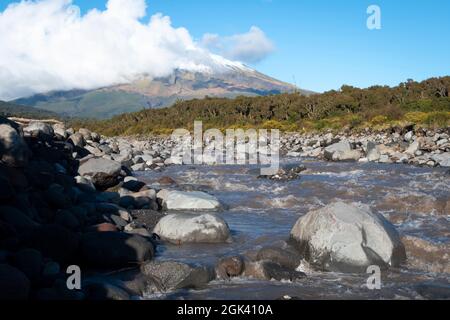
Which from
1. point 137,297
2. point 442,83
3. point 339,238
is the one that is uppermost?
point 442,83

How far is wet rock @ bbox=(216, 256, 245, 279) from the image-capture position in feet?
22.0

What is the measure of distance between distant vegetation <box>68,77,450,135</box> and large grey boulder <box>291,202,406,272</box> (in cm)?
2372

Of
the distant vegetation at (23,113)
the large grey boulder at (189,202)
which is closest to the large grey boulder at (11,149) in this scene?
the large grey boulder at (189,202)

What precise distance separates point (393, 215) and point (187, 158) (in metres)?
17.1

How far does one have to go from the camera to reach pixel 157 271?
21.1ft

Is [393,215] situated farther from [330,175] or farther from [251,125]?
[251,125]

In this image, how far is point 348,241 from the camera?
7.00m

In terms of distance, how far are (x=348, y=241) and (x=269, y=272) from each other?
52.2 inches

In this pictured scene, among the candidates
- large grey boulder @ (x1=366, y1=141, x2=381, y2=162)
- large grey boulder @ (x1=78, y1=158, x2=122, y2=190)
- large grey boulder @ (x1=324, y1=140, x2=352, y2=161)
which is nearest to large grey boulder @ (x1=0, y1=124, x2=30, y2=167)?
large grey boulder @ (x1=78, y1=158, x2=122, y2=190)

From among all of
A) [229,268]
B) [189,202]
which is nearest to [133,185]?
[189,202]

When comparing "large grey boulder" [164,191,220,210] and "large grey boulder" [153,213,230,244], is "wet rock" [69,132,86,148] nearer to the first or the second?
"large grey boulder" [164,191,220,210]

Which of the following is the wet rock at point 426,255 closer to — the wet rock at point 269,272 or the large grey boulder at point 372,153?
the wet rock at point 269,272

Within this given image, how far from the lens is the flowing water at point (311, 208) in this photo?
20.2ft

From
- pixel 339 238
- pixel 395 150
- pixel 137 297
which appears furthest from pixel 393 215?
pixel 395 150
